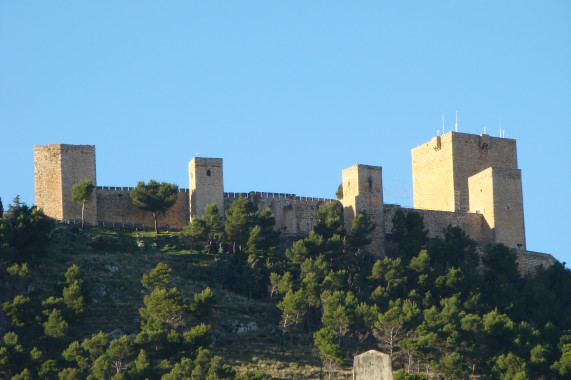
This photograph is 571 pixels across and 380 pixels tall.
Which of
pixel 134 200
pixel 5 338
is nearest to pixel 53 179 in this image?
pixel 134 200

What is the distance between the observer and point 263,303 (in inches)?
1195

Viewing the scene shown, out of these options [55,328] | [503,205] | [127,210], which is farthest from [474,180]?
[55,328]

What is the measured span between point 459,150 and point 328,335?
1549 cm

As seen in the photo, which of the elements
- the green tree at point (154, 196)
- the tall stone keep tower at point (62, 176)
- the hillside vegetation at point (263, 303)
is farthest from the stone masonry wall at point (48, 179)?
the green tree at point (154, 196)

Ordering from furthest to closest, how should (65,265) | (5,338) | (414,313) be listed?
(65,265) → (414,313) → (5,338)

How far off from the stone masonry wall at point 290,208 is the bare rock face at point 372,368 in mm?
29863

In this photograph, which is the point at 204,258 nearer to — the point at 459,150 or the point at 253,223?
the point at 253,223

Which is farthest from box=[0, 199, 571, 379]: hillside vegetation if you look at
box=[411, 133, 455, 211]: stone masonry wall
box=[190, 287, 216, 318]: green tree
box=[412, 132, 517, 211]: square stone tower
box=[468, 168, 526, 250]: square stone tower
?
box=[411, 133, 455, 211]: stone masonry wall

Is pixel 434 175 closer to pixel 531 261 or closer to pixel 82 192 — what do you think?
pixel 531 261

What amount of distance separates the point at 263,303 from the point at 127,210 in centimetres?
789

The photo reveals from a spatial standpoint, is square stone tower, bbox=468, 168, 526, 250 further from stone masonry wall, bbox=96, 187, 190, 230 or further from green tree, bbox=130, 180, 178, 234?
green tree, bbox=130, 180, 178, 234

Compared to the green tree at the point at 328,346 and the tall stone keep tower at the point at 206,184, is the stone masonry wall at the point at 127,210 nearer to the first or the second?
the tall stone keep tower at the point at 206,184

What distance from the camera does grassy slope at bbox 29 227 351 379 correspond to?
26.1 meters

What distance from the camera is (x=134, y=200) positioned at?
34438mm
